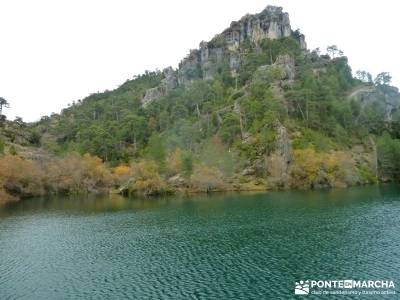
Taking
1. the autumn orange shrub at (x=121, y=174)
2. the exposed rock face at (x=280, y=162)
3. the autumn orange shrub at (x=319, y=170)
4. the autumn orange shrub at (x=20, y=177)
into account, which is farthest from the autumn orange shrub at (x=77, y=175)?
the autumn orange shrub at (x=319, y=170)

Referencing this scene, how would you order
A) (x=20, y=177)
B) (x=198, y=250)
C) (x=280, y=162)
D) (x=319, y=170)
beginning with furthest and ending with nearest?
1. (x=280, y=162)
2. (x=319, y=170)
3. (x=20, y=177)
4. (x=198, y=250)

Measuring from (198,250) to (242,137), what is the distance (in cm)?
9977

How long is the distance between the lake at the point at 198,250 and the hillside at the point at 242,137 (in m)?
A: 42.0

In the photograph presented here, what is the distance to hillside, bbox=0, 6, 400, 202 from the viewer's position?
128125 mm

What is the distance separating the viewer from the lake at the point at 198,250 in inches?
1432

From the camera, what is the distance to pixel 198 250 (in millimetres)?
49531

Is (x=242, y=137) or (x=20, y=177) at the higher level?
(x=242, y=137)

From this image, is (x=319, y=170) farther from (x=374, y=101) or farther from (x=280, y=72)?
(x=374, y=101)

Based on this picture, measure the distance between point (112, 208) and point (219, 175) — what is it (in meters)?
44.7

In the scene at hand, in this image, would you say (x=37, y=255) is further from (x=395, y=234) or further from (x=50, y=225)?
(x=395, y=234)

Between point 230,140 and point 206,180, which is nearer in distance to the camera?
point 206,180

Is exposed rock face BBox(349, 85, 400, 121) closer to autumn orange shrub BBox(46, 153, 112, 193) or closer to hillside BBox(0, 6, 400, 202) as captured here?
hillside BBox(0, 6, 400, 202)

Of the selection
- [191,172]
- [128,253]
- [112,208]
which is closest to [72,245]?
[128,253]

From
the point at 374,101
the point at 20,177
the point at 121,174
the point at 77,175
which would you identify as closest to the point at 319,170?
the point at 121,174
